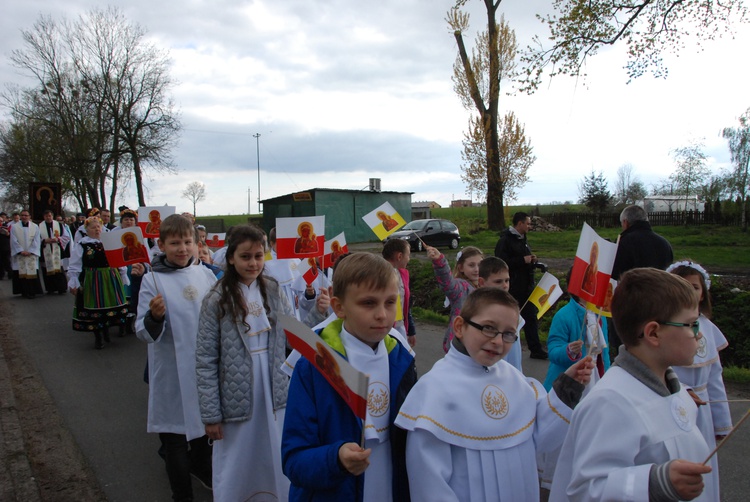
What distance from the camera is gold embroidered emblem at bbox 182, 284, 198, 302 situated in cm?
357

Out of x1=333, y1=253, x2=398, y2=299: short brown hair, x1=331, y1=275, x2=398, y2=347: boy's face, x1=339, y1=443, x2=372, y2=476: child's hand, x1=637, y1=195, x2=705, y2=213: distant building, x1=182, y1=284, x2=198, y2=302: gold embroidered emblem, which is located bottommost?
x1=339, y1=443, x2=372, y2=476: child's hand

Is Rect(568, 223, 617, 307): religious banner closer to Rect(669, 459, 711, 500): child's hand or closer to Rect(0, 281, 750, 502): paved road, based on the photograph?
Rect(669, 459, 711, 500): child's hand

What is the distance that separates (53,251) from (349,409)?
14740mm

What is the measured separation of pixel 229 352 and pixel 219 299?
1.04 feet

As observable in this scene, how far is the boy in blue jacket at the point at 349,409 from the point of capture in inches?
74.3

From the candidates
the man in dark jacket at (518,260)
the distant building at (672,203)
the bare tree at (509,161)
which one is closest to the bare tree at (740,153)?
the distant building at (672,203)

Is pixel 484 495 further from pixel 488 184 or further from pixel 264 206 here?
pixel 264 206

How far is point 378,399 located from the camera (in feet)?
6.57

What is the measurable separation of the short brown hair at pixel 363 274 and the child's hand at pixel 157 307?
1.65 meters

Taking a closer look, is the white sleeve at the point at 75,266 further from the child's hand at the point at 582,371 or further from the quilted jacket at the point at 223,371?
the child's hand at the point at 582,371

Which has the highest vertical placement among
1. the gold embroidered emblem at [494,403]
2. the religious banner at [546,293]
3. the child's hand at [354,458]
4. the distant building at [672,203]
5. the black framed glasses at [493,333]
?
the distant building at [672,203]

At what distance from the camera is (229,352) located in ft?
9.85

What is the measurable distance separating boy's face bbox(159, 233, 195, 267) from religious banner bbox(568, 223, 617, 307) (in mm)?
2525

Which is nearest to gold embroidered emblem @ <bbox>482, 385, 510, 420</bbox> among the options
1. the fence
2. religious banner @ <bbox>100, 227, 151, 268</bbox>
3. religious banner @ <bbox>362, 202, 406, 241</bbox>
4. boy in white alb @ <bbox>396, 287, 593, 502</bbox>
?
boy in white alb @ <bbox>396, 287, 593, 502</bbox>
